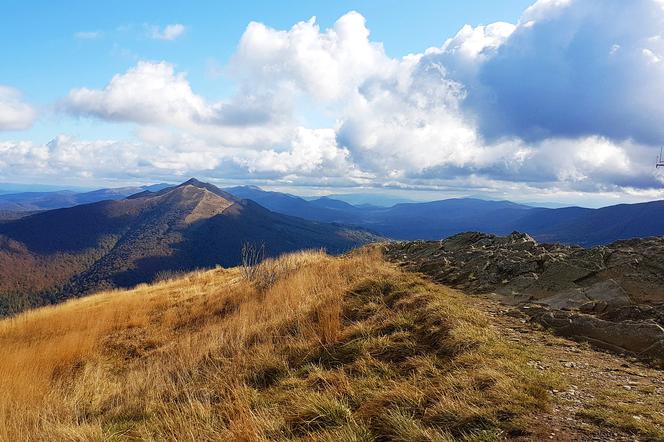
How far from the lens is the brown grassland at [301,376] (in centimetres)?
415

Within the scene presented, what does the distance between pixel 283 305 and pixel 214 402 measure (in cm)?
457

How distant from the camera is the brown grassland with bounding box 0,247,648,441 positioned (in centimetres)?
415

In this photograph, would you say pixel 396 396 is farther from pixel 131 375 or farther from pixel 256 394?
pixel 131 375

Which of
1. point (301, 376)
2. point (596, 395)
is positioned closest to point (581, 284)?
point (596, 395)

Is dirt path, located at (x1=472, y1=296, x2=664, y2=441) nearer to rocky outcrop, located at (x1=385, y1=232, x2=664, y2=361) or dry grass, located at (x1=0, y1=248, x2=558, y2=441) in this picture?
dry grass, located at (x1=0, y1=248, x2=558, y2=441)

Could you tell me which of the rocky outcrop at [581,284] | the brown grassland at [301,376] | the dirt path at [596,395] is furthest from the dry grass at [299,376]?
the rocky outcrop at [581,284]

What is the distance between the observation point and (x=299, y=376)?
596cm

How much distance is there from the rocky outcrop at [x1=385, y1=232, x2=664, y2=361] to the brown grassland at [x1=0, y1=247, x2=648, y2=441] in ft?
4.50

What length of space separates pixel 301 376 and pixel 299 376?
3 centimetres

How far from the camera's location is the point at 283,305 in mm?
9906

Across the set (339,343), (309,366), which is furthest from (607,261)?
(309,366)

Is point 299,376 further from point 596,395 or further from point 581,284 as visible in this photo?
point 581,284

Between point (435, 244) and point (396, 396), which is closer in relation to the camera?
point (396, 396)

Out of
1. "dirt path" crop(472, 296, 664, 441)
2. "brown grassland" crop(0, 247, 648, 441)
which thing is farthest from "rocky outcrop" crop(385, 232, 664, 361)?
"brown grassland" crop(0, 247, 648, 441)
